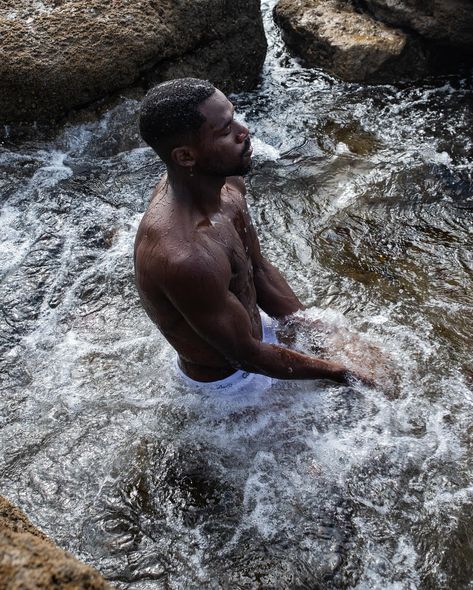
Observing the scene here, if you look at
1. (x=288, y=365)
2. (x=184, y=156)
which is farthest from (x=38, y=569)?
(x=288, y=365)

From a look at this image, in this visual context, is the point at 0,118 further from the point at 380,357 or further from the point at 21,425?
the point at 380,357

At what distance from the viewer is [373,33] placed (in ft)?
20.6

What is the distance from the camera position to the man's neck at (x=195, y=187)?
2648 mm

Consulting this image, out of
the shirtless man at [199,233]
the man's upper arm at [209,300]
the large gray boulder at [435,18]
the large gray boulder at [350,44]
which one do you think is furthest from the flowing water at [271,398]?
the large gray boulder at [435,18]

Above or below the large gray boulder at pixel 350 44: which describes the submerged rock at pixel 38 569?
above

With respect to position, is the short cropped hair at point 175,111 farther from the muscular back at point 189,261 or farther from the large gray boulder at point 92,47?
the large gray boulder at point 92,47

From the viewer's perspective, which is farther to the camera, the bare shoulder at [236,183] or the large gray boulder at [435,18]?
the large gray boulder at [435,18]

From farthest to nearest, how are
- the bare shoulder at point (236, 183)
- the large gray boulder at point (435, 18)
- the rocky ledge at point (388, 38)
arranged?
1. the rocky ledge at point (388, 38)
2. the large gray boulder at point (435, 18)
3. the bare shoulder at point (236, 183)

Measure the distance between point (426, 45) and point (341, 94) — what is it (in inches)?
38.2

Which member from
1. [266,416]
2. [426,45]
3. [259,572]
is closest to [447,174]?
[426,45]

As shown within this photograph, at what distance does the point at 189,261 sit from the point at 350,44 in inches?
174

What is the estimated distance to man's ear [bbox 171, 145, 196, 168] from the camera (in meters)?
2.57

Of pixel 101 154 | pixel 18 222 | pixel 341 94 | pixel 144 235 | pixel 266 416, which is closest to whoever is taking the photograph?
pixel 144 235

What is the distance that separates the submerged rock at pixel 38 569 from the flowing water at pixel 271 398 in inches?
52.0
